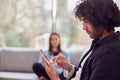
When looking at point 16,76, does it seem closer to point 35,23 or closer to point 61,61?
point 35,23

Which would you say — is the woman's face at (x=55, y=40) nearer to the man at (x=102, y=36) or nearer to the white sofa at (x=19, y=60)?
the white sofa at (x=19, y=60)

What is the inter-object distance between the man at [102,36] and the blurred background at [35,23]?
3352 millimetres

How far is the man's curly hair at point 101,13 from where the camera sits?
1.32m

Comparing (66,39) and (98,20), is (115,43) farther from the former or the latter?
(66,39)

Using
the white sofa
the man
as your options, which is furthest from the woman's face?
the man

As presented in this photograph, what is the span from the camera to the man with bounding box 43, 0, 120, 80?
1.21 metres

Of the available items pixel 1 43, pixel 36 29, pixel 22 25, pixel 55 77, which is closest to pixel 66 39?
pixel 36 29

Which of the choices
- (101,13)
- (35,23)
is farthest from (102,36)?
(35,23)

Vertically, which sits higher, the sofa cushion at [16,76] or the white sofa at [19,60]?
the white sofa at [19,60]

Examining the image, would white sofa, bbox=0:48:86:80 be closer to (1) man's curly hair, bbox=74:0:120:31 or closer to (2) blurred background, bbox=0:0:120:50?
(2) blurred background, bbox=0:0:120:50

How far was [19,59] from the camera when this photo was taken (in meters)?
3.96

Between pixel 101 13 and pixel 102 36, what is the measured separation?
0.43 feet

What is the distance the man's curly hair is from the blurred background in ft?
11.1

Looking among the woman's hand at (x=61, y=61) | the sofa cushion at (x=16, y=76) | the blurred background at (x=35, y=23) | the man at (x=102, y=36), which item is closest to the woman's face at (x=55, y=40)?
the sofa cushion at (x=16, y=76)
